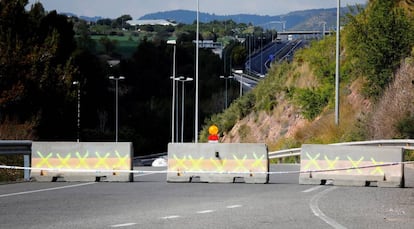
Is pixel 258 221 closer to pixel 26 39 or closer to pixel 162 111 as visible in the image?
pixel 26 39

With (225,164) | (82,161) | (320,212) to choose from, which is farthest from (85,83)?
(320,212)

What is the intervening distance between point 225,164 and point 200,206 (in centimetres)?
638

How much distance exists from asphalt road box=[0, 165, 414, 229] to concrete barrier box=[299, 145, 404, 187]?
51 centimetres

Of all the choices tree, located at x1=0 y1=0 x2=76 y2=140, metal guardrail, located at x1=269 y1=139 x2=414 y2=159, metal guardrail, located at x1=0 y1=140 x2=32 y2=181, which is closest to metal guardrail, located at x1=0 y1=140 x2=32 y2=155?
metal guardrail, located at x1=0 y1=140 x2=32 y2=181

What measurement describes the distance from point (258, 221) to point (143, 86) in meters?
Answer: 106

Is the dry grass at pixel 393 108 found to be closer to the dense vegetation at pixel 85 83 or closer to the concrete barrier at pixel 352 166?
the concrete barrier at pixel 352 166

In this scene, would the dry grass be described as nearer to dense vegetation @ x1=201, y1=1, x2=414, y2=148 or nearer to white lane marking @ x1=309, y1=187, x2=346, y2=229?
dense vegetation @ x1=201, y1=1, x2=414, y2=148

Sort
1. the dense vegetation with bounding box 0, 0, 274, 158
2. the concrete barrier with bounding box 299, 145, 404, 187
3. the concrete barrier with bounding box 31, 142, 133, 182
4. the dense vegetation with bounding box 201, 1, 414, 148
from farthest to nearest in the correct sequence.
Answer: the dense vegetation with bounding box 0, 0, 274, 158, the dense vegetation with bounding box 201, 1, 414, 148, the concrete barrier with bounding box 31, 142, 133, 182, the concrete barrier with bounding box 299, 145, 404, 187

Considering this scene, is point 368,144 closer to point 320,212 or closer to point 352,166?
point 352,166

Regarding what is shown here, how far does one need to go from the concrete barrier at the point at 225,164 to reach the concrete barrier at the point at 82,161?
1249 millimetres

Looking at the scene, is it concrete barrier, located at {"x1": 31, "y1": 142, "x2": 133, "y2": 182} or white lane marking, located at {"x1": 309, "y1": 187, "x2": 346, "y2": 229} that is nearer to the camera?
white lane marking, located at {"x1": 309, "y1": 187, "x2": 346, "y2": 229}

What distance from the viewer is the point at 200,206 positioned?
17250 mm

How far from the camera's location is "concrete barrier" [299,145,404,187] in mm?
22547

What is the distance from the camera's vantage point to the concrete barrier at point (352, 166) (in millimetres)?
22547
